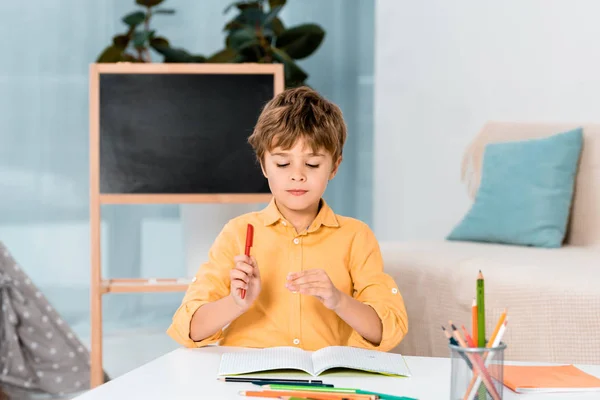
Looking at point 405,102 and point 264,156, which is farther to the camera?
point 405,102

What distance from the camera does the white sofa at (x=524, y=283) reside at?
5.53ft

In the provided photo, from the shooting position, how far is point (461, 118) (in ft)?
10.7

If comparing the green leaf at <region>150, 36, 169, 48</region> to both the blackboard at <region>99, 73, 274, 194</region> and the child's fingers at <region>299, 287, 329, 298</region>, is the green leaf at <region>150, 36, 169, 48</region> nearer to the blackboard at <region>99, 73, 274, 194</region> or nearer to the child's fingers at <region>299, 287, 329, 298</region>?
the blackboard at <region>99, 73, 274, 194</region>

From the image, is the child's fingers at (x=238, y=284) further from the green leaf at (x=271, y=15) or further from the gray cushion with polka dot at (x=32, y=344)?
the green leaf at (x=271, y=15)

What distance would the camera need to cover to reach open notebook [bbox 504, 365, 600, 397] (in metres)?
0.91

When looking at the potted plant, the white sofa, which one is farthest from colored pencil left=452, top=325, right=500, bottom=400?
the potted plant

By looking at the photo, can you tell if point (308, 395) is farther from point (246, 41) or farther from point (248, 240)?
point (246, 41)

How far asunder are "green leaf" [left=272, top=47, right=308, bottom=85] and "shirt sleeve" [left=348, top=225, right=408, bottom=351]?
187 centimetres

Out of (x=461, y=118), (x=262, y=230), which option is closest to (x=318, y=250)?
(x=262, y=230)

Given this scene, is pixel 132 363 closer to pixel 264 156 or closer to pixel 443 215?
pixel 443 215

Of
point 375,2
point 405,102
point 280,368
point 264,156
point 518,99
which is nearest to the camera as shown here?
point 280,368

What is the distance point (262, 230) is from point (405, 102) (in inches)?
92.0

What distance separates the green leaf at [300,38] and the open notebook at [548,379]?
8.21 feet

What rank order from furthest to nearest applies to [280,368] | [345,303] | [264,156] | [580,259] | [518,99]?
1. [518,99]
2. [580,259]
3. [264,156]
4. [345,303]
5. [280,368]
